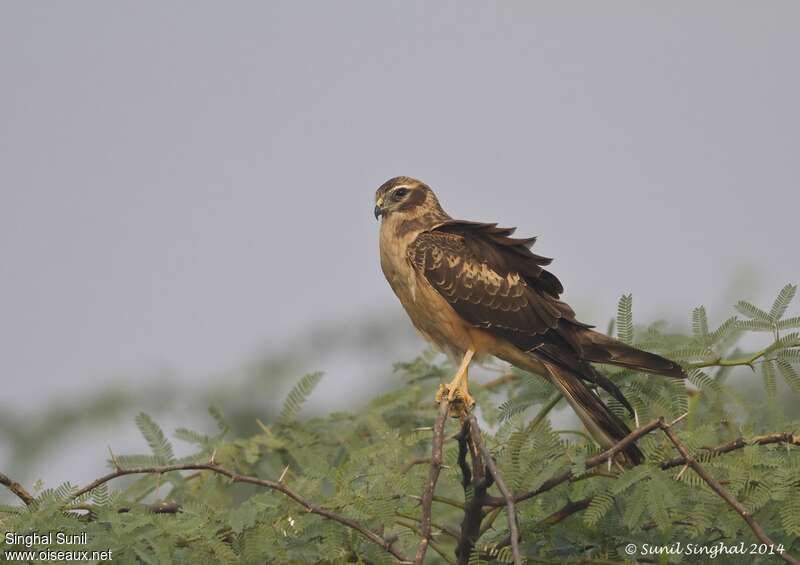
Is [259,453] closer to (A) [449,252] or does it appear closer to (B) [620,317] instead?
(A) [449,252]

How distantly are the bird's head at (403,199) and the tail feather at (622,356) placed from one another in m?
1.77

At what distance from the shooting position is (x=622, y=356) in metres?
5.89

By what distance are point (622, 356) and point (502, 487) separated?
6.13ft

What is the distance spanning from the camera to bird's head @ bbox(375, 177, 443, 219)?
7.89 m

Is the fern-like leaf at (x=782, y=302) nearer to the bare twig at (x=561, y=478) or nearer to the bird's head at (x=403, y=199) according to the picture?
the bare twig at (x=561, y=478)

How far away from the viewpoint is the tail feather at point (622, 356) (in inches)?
220

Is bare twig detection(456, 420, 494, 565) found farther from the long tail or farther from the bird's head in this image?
the bird's head

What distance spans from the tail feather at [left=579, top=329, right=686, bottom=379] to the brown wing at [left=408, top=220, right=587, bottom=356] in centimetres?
49

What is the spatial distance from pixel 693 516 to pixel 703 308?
1.70 metres

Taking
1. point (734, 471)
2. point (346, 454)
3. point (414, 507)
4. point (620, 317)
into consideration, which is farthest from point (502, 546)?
point (346, 454)

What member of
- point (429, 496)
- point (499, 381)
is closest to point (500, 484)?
point (429, 496)

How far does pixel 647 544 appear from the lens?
5078mm

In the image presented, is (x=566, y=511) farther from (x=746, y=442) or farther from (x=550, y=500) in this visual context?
(x=746, y=442)

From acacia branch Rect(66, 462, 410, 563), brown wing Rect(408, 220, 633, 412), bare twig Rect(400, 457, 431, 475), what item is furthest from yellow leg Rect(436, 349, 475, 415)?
acacia branch Rect(66, 462, 410, 563)
